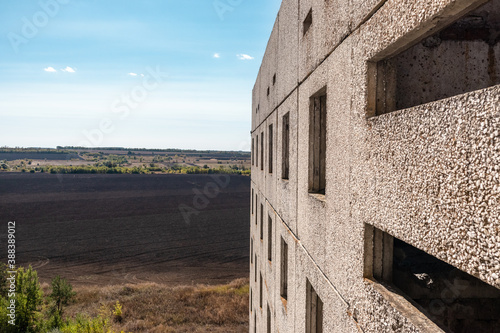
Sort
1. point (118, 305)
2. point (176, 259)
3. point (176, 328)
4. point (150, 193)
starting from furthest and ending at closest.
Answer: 1. point (150, 193)
2. point (176, 259)
3. point (118, 305)
4. point (176, 328)

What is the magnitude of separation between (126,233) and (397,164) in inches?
1982

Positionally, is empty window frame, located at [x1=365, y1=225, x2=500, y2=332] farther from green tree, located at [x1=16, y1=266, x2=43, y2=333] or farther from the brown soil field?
the brown soil field

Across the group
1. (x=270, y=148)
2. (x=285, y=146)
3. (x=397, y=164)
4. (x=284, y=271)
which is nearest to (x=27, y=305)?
(x=270, y=148)

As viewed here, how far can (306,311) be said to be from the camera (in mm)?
5172

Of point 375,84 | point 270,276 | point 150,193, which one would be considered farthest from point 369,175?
point 150,193

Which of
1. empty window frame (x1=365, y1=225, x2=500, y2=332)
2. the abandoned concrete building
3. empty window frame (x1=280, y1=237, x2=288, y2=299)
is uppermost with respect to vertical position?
the abandoned concrete building

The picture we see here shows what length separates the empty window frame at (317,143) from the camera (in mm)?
4887

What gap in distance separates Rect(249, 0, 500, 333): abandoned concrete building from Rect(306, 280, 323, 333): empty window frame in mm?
21

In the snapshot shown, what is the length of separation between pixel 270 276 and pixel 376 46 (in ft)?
23.6

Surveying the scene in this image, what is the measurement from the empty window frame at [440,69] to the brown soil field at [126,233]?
32531mm

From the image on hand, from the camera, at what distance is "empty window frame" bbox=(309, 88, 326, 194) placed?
192 inches

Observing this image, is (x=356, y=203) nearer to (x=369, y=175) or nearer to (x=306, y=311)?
(x=369, y=175)

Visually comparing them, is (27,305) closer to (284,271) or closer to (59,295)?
(59,295)

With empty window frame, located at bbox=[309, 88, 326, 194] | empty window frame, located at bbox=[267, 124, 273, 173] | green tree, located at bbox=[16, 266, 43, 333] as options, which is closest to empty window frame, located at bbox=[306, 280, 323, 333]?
empty window frame, located at bbox=[309, 88, 326, 194]
